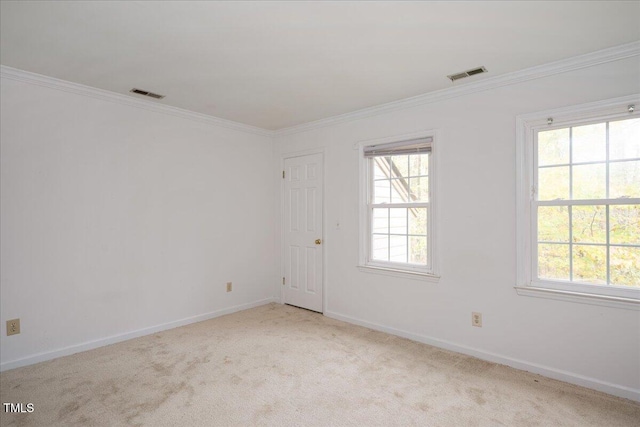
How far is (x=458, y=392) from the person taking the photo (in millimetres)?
2531

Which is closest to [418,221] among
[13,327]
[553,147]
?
[553,147]

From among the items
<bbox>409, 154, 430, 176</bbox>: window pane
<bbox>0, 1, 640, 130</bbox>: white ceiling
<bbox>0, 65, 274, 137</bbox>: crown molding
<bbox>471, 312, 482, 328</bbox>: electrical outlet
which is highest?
<bbox>0, 1, 640, 130</bbox>: white ceiling

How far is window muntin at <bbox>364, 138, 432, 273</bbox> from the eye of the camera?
3.58 m

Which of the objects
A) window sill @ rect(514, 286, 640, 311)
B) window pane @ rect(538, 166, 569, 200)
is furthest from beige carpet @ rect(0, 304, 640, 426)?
window pane @ rect(538, 166, 569, 200)

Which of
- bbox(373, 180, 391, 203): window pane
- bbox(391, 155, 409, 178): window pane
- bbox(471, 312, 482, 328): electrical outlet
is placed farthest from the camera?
bbox(373, 180, 391, 203): window pane

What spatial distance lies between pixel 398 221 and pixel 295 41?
2150 mm

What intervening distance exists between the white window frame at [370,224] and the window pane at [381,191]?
71mm

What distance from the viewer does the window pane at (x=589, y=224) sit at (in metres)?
2.61

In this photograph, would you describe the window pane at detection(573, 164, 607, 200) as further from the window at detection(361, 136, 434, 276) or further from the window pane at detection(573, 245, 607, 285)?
the window at detection(361, 136, 434, 276)

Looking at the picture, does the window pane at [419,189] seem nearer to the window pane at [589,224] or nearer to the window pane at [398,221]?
the window pane at [398,221]

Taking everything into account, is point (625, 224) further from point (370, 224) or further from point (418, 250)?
point (370, 224)

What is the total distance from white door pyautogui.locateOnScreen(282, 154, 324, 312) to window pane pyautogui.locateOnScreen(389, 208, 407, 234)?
3.32 feet

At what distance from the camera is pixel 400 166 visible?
3.80 metres

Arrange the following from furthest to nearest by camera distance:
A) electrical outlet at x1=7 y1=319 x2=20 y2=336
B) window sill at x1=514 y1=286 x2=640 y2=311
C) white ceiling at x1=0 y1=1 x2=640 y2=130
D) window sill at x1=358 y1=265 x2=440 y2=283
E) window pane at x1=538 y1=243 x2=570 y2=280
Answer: window sill at x1=358 y1=265 x2=440 y2=283, electrical outlet at x1=7 y1=319 x2=20 y2=336, window pane at x1=538 y1=243 x2=570 y2=280, window sill at x1=514 y1=286 x2=640 y2=311, white ceiling at x1=0 y1=1 x2=640 y2=130
